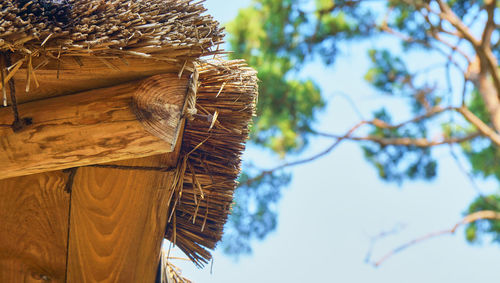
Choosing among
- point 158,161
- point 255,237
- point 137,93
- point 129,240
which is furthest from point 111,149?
point 255,237

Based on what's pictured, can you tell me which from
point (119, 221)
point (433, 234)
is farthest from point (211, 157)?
point (433, 234)

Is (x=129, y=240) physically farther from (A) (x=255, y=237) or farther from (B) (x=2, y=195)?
(A) (x=255, y=237)

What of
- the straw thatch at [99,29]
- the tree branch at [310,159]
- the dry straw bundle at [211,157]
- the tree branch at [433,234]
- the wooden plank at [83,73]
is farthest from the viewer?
the tree branch at [310,159]

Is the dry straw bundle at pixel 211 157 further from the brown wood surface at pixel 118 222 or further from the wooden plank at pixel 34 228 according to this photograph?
the wooden plank at pixel 34 228

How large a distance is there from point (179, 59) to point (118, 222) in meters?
0.61

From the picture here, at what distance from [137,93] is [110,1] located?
0.76 ft

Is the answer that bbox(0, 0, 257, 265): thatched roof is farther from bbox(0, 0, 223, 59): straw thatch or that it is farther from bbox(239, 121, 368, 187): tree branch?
bbox(239, 121, 368, 187): tree branch

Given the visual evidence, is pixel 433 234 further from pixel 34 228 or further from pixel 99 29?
pixel 99 29

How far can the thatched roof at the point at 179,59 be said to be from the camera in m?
1.09

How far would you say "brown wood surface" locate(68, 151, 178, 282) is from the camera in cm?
150

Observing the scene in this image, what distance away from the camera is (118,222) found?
1547mm

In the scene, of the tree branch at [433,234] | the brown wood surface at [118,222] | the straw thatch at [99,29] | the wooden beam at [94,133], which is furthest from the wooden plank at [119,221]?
the tree branch at [433,234]

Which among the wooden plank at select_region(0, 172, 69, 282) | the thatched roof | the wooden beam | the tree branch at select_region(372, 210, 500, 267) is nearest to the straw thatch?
the thatched roof

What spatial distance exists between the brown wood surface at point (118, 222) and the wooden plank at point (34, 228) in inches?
1.6
